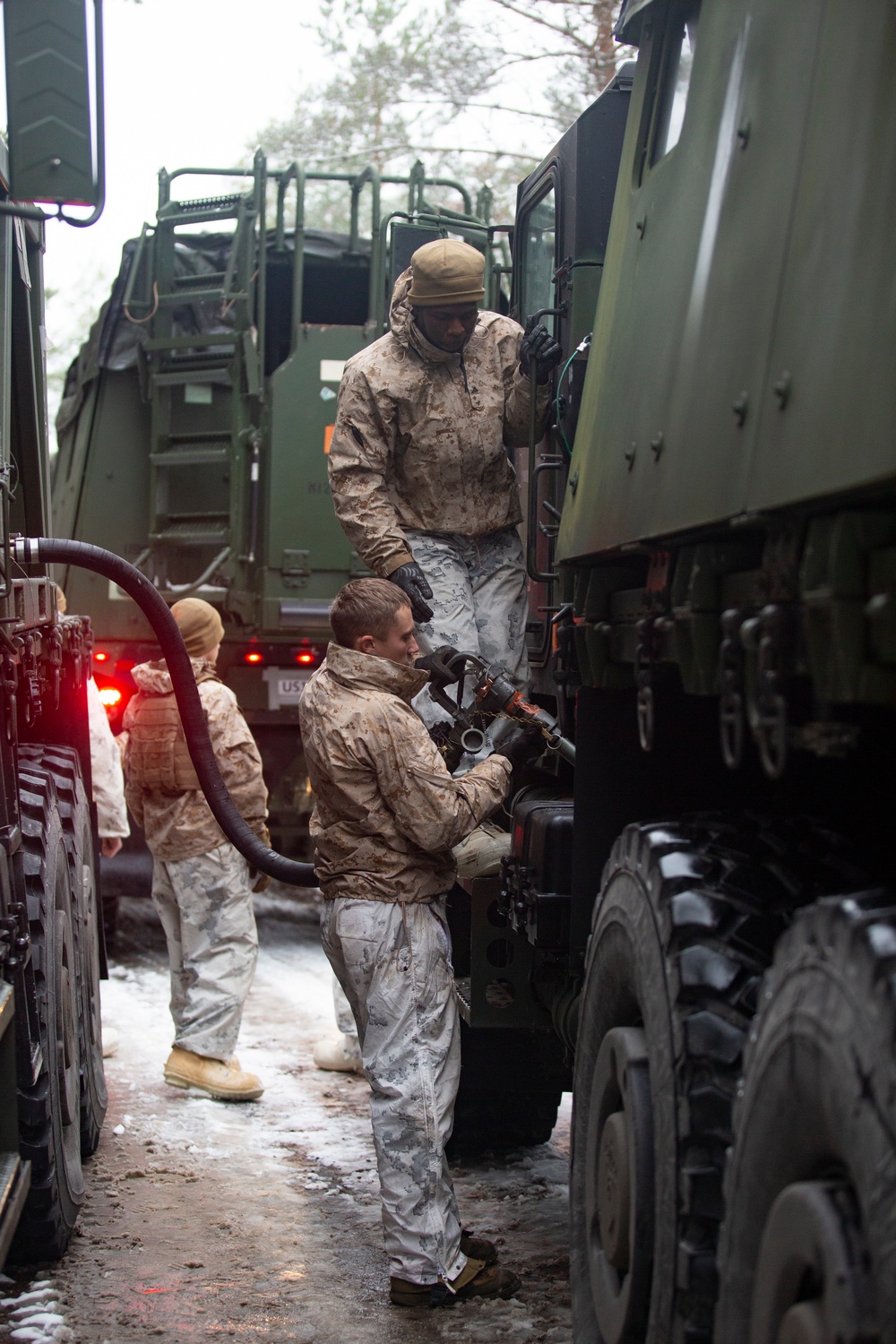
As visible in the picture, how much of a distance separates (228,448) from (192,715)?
387 centimetres

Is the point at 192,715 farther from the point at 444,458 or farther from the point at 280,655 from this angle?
the point at 280,655

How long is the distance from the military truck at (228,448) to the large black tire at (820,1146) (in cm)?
688

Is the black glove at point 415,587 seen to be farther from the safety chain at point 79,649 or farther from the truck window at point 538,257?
the safety chain at point 79,649

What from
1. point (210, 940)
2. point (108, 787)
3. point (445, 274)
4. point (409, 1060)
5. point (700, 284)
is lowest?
point (210, 940)

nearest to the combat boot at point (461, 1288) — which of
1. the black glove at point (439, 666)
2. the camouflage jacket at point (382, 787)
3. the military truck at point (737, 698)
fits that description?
the camouflage jacket at point (382, 787)

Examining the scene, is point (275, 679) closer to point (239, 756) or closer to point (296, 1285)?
point (239, 756)

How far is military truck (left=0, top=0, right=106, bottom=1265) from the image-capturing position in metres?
2.65

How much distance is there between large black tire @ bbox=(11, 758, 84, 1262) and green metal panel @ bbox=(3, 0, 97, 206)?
1.90 m

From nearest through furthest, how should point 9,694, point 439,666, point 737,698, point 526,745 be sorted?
point 737,698
point 9,694
point 526,745
point 439,666

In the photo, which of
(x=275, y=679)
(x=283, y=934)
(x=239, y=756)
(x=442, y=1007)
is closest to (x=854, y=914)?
(x=442, y=1007)

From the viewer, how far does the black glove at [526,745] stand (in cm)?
422

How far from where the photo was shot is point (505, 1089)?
195 inches

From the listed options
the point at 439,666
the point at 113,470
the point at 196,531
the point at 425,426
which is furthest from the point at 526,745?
the point at 113,470

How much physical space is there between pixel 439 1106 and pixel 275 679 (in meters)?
5.07
